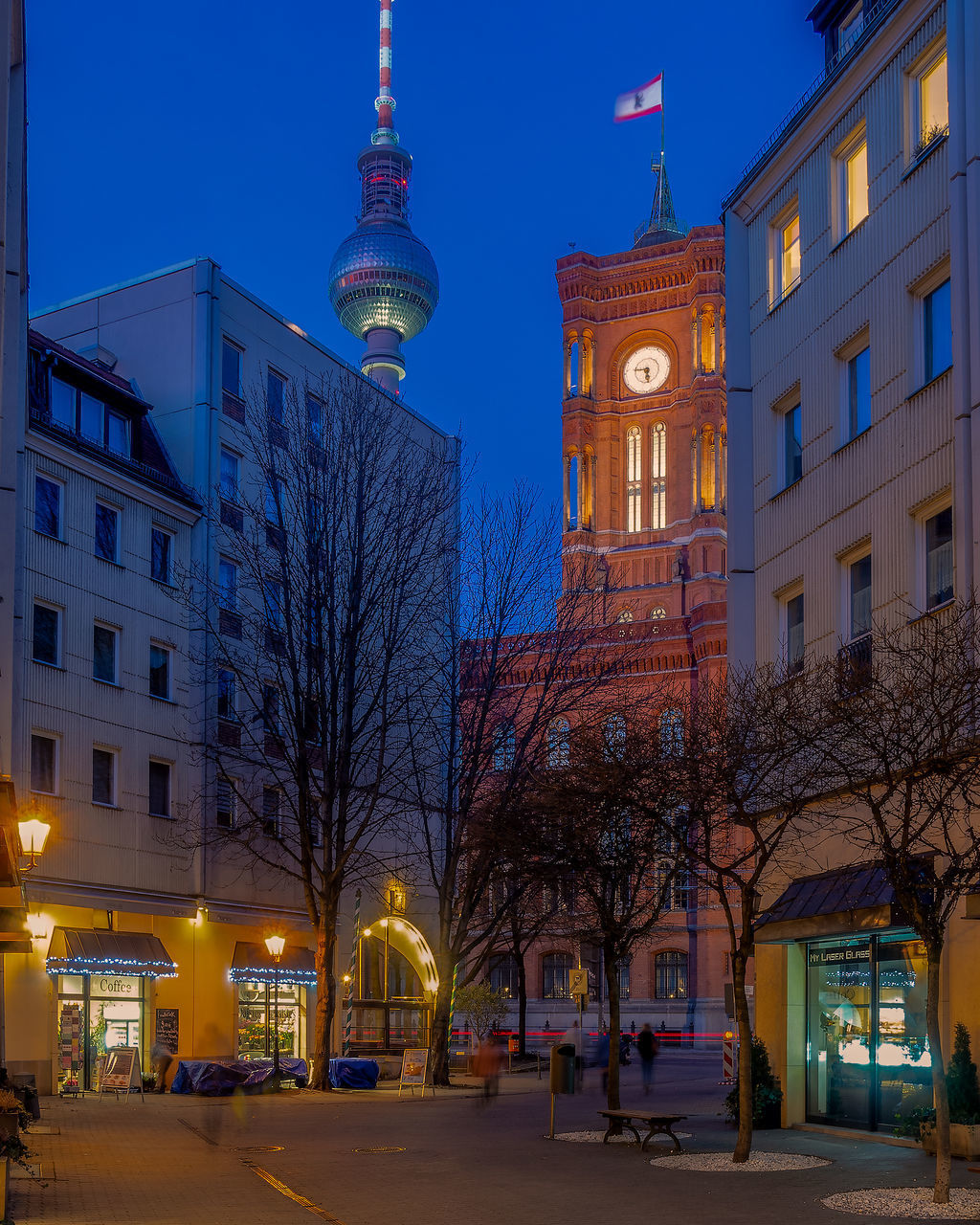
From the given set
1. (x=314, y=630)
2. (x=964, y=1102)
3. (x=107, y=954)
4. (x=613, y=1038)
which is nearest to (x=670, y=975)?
(x=314, y=630)

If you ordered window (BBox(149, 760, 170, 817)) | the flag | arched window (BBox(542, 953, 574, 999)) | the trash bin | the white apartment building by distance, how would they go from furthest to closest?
1. the flag
2. arched window (BBox(542, 953, 574, 999))
3. window (BBox(149, 760, 170, 817))
4. the white apartment building
5. the trash bin

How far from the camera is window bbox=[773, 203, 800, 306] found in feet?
83.9

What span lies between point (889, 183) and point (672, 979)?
70788 mm

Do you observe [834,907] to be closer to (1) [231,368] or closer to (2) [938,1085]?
(2) [938,1085]

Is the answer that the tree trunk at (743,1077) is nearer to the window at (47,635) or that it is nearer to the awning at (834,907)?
the awning at (834,907)

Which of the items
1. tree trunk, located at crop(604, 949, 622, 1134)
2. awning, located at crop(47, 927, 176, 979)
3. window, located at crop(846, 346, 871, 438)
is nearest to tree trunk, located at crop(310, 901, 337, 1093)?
awning, located at crop(47, 927, 176, 979)

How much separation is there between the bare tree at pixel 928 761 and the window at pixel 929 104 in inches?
271

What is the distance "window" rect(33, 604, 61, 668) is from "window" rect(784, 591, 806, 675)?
18.6 m

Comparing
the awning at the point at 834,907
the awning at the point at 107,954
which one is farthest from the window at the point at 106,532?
the awning at the point at 834,907

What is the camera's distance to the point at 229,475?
4381 cm

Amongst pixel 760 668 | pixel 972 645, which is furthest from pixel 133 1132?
pixel 972 645

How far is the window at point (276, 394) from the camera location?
4584 cm

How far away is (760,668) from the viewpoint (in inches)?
918

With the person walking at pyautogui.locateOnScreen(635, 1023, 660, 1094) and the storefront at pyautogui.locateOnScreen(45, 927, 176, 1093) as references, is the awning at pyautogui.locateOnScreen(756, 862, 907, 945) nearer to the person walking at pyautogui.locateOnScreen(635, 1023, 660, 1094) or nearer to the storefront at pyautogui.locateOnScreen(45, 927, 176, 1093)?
the person walking at pyautogui.locateOnScreen(635, 1023, 660, 1094)
